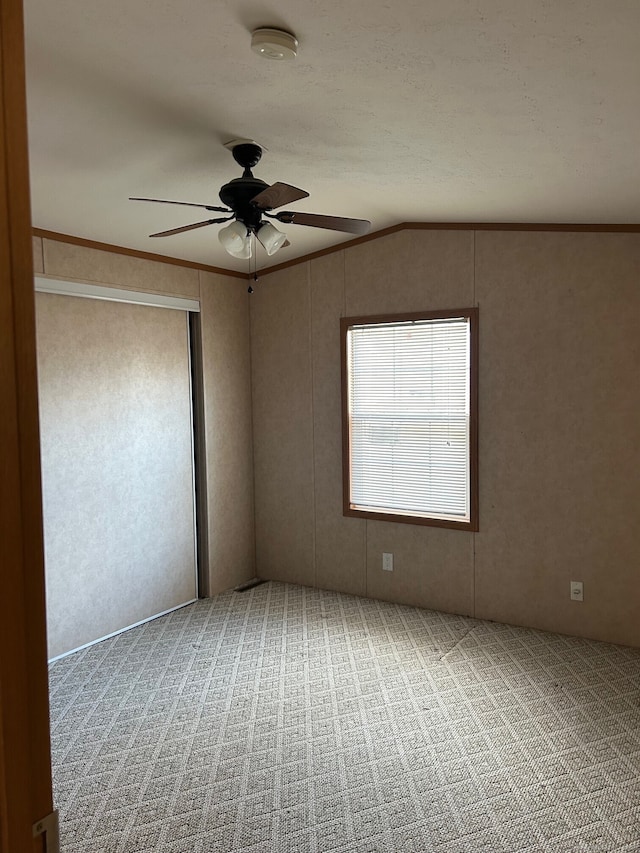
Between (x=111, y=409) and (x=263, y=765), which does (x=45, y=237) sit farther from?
(x=263, y=765)

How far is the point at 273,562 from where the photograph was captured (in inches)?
209

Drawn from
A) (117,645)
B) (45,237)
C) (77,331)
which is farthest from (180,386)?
(117,645)

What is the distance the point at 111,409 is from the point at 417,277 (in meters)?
2.31

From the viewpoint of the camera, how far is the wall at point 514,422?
3891 mm

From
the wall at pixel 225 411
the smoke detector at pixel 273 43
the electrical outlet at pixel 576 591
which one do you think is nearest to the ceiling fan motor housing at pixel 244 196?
the smoke detector at pixel 273 43

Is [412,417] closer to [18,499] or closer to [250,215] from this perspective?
[250,215]

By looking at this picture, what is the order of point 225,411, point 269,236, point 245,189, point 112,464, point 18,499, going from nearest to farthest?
1. point 18,499
2. point 245,189
3. point 269,236
4. point 112,464
5. point 225,411

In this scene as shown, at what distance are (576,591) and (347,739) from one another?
6.30 ft

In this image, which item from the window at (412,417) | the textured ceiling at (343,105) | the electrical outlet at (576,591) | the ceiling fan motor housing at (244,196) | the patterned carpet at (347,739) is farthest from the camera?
the window at (412,417)

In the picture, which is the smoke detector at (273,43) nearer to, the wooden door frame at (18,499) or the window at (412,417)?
the wooden door frame at (18,499)

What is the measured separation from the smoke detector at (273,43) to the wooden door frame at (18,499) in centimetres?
122

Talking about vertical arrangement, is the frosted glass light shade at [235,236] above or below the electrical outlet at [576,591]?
above

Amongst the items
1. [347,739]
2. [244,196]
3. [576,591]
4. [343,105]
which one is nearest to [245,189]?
[244,196]

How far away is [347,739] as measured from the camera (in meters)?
2.96
